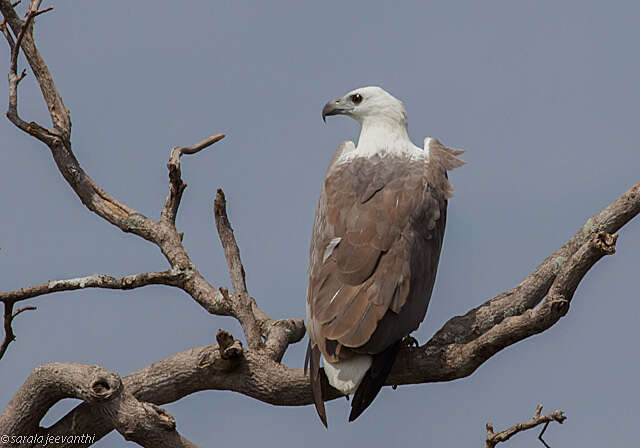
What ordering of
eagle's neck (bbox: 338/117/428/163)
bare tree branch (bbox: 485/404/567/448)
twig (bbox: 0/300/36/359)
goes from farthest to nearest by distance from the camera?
eagle's neck (bbox: 338/117/428/163) → twig (bbox: 0/300/36/359) → bare tree branch (bbox: 485/404/567/448)

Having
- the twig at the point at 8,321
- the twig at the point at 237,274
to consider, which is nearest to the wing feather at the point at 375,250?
the twig at the point at 237,274

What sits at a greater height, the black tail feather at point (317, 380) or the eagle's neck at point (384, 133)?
the eagle's neck at point (384, 133)

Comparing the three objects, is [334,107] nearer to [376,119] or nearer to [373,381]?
[376,119]

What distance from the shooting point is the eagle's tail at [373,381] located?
484 cm

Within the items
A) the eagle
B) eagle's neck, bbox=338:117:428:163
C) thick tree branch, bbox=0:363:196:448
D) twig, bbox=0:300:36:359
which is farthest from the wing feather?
twig, bbox=0:300:36:359

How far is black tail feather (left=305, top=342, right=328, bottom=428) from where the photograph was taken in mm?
4738

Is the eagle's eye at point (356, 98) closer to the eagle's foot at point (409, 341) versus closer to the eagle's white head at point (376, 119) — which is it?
the eagle's white head at point (376, 119)

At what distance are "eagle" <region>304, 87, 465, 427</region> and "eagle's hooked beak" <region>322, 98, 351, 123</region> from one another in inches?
25.3

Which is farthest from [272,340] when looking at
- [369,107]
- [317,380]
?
[369,107]

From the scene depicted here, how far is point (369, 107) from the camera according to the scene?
22.0ft

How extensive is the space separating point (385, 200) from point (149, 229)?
1.74m

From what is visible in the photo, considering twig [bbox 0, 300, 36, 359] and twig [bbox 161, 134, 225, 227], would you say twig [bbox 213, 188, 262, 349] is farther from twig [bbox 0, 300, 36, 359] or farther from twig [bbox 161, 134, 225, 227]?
twig [bbox 0, 300, 36, 359]

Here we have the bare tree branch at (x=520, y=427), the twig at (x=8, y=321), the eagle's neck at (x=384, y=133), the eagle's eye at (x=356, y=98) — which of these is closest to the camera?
the bare tree branch at (x=520, y=427)

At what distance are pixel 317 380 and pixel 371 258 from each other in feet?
2.54
